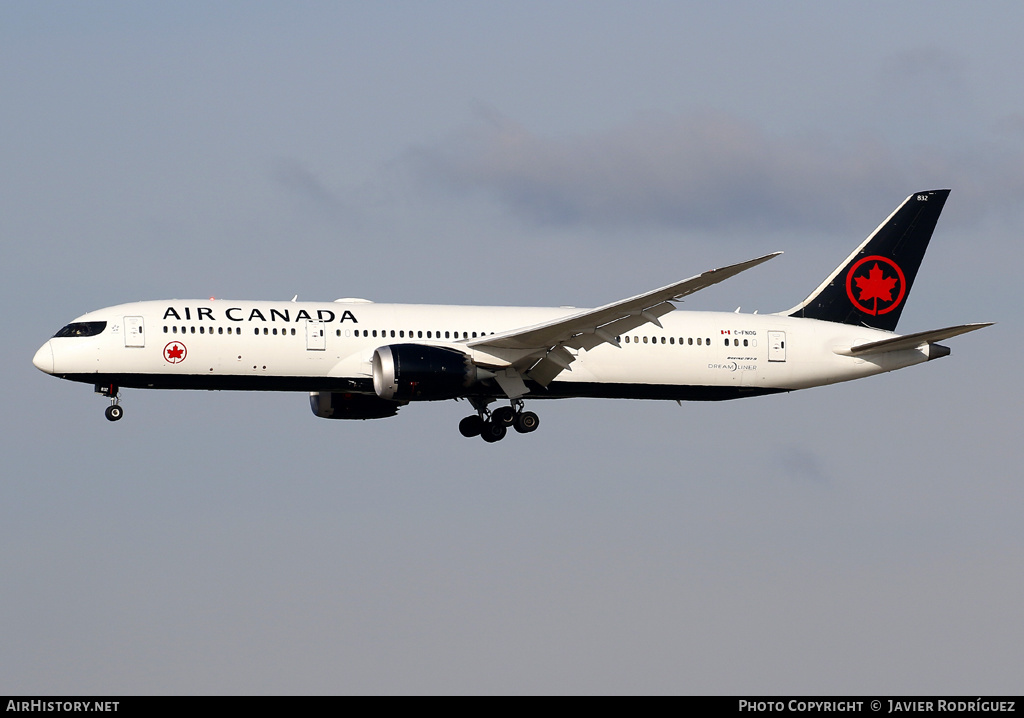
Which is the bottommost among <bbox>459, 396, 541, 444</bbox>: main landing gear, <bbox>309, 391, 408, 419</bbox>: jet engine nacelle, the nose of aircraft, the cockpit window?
<bbox>459, 396, 541, 444</bbox>: main landing gear

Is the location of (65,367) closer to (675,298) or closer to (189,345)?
(189,345)

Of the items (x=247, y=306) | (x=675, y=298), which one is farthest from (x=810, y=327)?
(x=247, y=306)

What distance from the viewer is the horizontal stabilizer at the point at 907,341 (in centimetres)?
5344

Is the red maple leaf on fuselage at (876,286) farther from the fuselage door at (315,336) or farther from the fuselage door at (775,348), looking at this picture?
the fuselage door at (315,336)

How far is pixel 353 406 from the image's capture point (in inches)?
2304

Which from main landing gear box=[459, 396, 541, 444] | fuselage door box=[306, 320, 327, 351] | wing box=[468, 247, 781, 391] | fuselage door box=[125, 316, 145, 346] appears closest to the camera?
wing box=[468, 247, 781, 391]

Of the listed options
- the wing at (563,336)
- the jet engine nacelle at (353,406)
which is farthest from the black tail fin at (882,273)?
the jet engine nacelle at (353,406)

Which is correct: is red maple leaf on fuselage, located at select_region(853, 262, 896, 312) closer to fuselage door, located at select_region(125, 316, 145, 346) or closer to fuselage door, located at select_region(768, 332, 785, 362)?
fuselage door, located at select_region(768, 332, 785, 362)

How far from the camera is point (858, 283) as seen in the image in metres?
60.3

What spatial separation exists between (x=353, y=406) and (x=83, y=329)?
10865mm

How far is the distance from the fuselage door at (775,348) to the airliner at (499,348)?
Result: 0.04 metres

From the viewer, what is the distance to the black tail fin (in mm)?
59875

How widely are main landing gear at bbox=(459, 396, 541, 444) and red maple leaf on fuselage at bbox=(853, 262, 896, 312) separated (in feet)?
45.7

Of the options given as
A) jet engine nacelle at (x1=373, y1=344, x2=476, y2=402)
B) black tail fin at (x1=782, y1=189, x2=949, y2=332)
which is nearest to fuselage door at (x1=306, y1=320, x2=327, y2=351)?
jet engine nacelle at (x1=373, y1=344, x2=476, y2=402)
